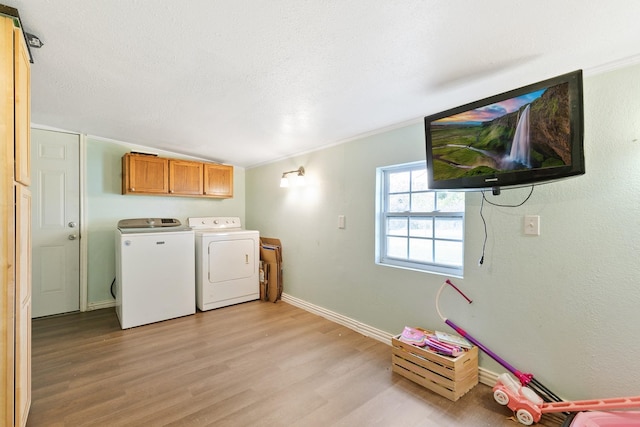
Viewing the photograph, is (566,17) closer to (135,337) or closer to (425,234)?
(425,234)

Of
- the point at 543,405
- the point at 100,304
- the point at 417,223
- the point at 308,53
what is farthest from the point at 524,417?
the point at 100,304

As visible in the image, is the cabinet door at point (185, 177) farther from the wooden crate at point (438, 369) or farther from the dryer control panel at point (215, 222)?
the wooden crate at point (438, 369)

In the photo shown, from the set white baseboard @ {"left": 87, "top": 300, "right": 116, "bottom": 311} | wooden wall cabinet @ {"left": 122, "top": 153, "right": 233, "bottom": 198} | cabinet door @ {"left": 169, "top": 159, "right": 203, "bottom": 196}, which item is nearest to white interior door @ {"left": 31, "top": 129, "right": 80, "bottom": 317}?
white baseboard @ {"left": 87, "top": 300, "right": 116, "bottom": 311}

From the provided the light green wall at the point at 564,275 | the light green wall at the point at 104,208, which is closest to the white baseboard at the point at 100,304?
the light green wall at the point at 104,208

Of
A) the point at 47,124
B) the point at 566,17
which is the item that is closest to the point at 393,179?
the point at 566,17

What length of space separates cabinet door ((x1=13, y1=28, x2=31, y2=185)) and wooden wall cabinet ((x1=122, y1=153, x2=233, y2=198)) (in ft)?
6.87

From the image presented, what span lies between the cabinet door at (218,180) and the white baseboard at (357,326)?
6.13 ft

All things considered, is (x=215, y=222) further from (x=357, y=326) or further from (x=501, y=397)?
(x=501, y=397)

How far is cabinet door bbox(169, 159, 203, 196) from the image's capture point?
3781 millimetres

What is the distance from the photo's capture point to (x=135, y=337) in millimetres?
2791

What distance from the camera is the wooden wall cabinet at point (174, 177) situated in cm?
351

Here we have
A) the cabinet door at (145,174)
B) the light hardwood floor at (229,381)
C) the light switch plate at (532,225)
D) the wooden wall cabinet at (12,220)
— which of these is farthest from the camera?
the cabinet door at (145,174)

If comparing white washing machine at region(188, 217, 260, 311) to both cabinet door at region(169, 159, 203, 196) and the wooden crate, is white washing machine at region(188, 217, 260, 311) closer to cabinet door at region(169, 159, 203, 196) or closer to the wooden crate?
cabinet door at region(169, 159, 203, 196)

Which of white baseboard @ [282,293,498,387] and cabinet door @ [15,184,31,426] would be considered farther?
white baseboard @ [282,293,498,387]
